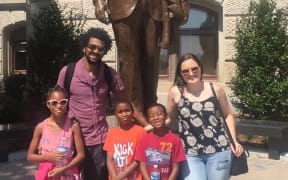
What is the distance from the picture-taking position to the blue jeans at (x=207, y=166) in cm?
355

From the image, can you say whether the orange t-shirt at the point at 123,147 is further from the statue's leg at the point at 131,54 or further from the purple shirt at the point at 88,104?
the statue's leg at the point at 131,54

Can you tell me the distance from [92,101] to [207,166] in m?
0.93

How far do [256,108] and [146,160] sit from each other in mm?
7435

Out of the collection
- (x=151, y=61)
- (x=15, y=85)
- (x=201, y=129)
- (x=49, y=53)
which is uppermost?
(x=49, y=53)

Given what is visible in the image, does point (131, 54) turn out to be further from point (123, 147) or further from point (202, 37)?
point (202, 37)

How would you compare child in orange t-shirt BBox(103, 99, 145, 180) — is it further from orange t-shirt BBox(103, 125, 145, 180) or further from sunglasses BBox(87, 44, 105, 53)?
sunglasses BBox(87, 44, 105, 53)

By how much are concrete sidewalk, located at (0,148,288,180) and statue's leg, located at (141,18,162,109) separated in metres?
2.52

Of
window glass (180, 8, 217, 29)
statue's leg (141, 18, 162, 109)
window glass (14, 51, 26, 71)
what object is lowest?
statue's leg (141, 18, 162, 109)

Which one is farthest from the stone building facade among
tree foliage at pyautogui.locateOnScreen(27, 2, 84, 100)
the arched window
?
tree foliage at pyautogui.locateOnScreen(27, 2, 84, 100)

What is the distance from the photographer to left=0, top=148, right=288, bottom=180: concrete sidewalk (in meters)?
6.78

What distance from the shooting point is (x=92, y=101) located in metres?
3.63

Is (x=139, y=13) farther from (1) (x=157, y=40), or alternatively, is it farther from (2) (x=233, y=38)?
(2) (x=233, y=38)

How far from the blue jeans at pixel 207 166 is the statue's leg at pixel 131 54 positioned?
90 cm

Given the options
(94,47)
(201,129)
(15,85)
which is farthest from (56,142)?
(15,85)
